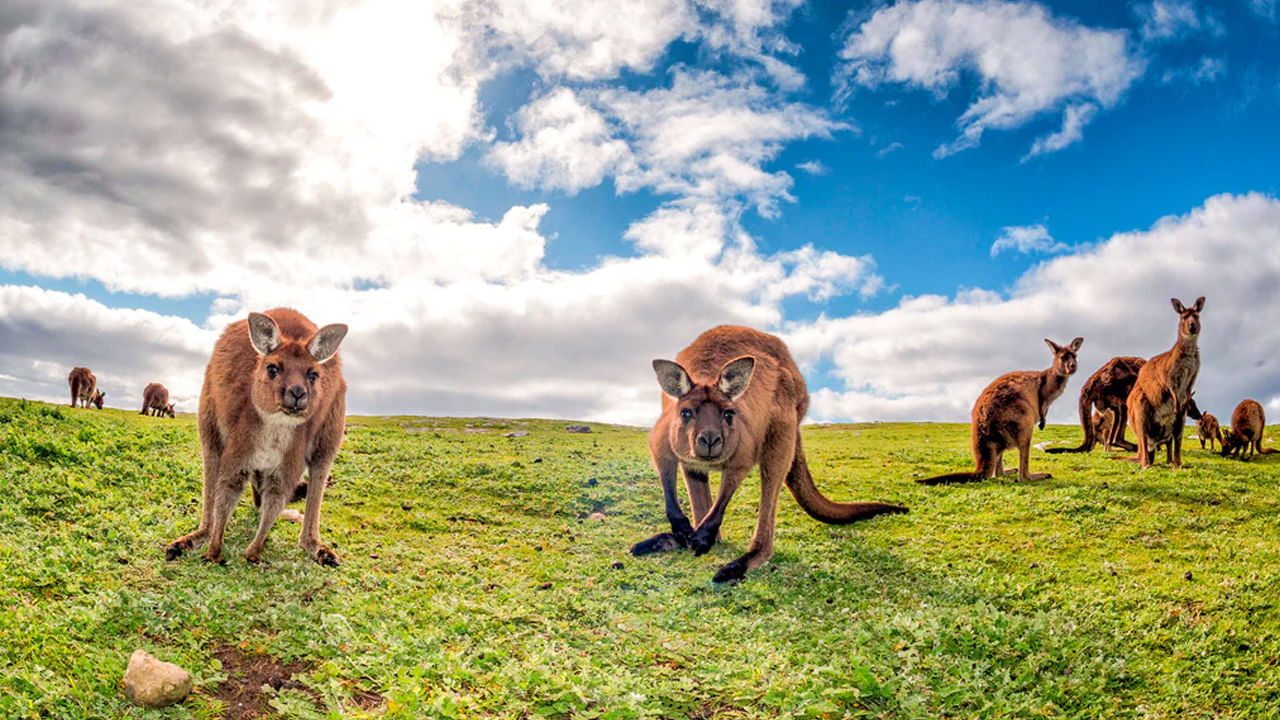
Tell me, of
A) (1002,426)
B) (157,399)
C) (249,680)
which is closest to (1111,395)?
(1002,426)

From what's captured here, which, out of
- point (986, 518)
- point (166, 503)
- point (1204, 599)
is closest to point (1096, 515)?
point (986, 518)

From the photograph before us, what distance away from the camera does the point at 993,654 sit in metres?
6.68

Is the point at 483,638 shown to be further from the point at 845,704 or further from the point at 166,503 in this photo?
the point at 166,503

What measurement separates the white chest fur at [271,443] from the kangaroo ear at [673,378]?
3879mm

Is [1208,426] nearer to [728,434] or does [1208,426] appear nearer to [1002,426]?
[1002,426]

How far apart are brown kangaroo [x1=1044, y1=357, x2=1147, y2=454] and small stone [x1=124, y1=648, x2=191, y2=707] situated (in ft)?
62.4

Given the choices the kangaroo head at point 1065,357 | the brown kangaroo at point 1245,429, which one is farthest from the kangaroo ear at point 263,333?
the brown kangaroo at point 1245,429

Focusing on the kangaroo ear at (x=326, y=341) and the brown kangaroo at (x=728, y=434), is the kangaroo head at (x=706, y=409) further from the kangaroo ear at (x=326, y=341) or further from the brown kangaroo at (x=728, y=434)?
the kangaroo ear at (x=326, y=341)

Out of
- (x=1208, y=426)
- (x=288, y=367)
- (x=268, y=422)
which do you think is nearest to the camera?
(x=288, y=367)

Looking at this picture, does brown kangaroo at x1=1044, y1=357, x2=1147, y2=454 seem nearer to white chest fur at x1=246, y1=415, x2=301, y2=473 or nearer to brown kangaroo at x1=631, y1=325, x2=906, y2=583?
brown kangaroo at x1=631, y1=325, x2=906, y2=583

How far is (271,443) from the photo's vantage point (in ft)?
25.6

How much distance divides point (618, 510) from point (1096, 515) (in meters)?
7.03

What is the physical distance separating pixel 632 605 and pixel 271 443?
13.0 ft

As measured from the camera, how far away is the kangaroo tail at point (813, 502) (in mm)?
10469
